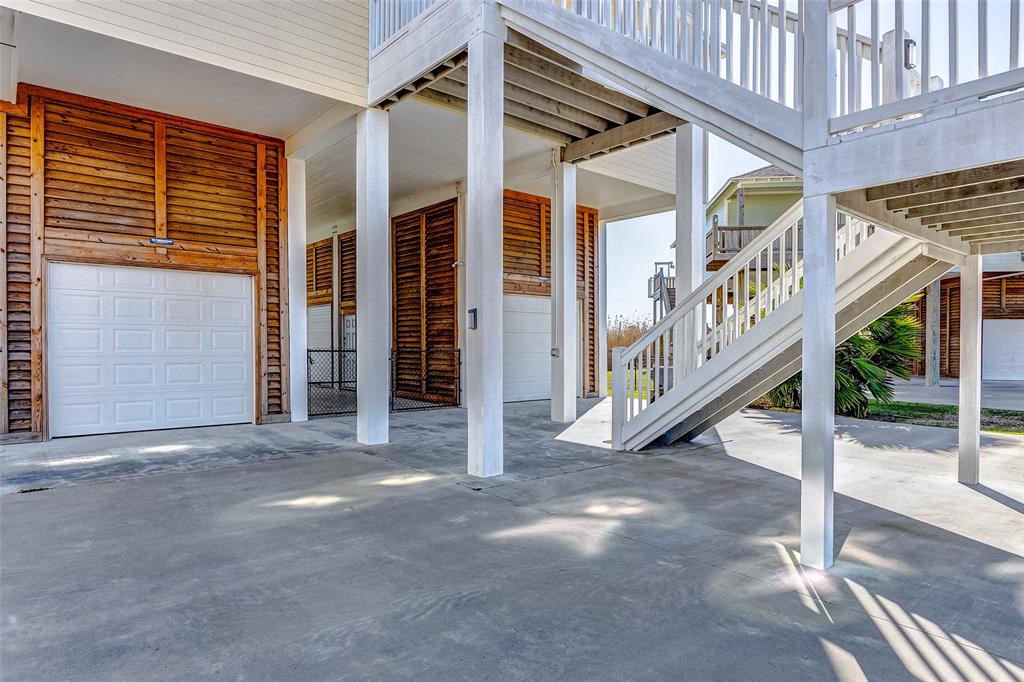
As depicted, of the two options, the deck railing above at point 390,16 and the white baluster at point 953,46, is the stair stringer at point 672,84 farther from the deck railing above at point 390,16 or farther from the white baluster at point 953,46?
the deck railing above at point 390,16

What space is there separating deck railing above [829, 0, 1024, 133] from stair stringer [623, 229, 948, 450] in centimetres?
160

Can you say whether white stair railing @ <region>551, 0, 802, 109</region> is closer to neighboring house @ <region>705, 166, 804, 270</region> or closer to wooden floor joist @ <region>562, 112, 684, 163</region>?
wooden floor joist @ <region>562, 112, 684, 163</region>

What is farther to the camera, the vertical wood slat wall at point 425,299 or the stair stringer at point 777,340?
the vertical wood slat wall at point 425,299

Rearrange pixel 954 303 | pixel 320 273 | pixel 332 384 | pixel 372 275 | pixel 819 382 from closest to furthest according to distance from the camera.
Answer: pixel 819 382, pixel 372 275, pixel 332 384, pixel 320 273, pixel 954 303

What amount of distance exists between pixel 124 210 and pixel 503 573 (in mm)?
6748

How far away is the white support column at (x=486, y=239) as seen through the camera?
4.85 meters

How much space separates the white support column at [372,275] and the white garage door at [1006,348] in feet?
60.4

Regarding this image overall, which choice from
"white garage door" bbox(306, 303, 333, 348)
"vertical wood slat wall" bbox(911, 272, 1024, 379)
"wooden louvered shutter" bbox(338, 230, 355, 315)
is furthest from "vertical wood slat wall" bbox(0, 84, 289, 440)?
"vertical wood slat wall" bbox(911, 272, 1024, 379)

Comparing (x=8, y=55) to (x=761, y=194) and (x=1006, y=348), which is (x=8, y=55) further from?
(x=1006, y=348)

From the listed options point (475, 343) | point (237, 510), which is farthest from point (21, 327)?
point (475, 343)

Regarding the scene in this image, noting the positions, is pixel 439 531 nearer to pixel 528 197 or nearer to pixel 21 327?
pixel 21 327

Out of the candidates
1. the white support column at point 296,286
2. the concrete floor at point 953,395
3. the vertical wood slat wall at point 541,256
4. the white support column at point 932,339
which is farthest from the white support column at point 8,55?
the white support column at point 932,339

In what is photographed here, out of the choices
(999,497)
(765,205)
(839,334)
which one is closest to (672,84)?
(839,334)

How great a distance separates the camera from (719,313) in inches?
214
